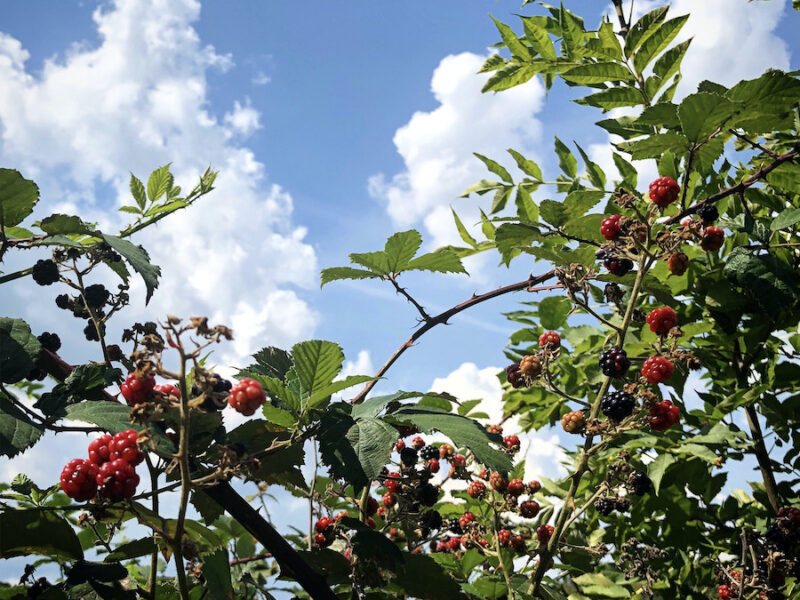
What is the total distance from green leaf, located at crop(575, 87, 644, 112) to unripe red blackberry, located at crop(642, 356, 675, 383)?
130cm

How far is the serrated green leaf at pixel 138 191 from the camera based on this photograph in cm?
235

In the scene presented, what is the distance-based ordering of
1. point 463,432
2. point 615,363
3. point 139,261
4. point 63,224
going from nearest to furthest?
point 463,432 → point 139,261 → point 63,224 → point 615,363

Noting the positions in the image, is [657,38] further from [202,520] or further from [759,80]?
[202,520]

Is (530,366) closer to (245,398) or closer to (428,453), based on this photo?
(428,453)

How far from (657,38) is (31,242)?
2509 mm

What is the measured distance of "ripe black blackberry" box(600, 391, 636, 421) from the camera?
182 cm

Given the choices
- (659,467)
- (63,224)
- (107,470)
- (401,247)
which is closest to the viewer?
(107,470)

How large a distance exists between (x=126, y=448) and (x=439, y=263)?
1.17m

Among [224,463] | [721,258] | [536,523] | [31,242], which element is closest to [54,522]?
[224,463]

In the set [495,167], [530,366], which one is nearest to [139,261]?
[530,366]

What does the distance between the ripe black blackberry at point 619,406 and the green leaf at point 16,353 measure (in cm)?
143

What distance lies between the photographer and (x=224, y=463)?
1.09m

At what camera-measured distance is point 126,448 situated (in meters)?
1.29

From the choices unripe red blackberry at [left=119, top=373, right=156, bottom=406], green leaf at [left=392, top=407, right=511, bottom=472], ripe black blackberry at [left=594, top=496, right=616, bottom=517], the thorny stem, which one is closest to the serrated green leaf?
unripe red blackberry at [left=119, top=373, right=156, bottom=406]
